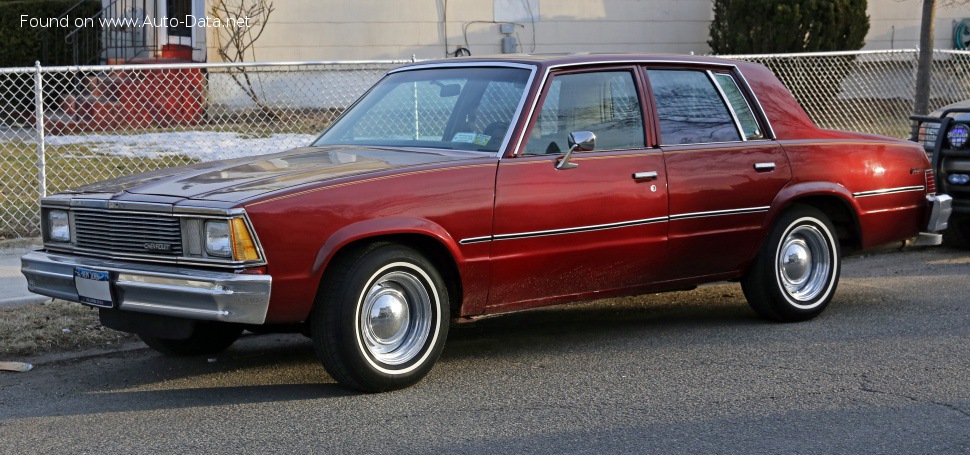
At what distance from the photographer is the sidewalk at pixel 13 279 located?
7.30 meters

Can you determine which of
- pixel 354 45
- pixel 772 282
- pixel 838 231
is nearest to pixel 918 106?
pixel 838 231

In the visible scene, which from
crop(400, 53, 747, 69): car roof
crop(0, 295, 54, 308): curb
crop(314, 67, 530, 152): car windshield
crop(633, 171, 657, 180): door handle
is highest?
crop(400, 53, 747, 69): car roof

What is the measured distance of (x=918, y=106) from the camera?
43.2ft

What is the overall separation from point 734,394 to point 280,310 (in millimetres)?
2078

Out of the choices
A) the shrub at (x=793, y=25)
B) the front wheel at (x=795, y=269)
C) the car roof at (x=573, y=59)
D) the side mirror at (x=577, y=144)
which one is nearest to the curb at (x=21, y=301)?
the car roof at (x=573, y=59)

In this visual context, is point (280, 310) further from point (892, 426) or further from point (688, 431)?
point (892, 426)

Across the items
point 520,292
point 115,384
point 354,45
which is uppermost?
point 354,45

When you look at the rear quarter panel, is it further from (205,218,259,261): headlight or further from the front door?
(205,218,259,261): headlight

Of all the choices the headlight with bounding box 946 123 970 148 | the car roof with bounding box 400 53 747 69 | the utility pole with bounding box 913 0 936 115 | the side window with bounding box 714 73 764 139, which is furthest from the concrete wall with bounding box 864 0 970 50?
the car roof with bounding box 400 53 747 69

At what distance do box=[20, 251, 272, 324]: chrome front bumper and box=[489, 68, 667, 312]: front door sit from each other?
1.26 m

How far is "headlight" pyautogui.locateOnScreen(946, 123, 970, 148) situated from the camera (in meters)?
9.48

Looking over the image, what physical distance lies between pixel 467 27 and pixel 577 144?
13147 millimetres

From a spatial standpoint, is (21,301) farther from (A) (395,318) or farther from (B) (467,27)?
(B) (467,27)

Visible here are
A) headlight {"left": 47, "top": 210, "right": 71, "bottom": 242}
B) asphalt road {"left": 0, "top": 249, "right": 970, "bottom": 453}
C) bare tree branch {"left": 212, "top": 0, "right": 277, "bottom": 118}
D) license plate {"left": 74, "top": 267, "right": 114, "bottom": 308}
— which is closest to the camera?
asphalt road {"left": 0, "top": 249, "right": 970, "bottom": 453}
